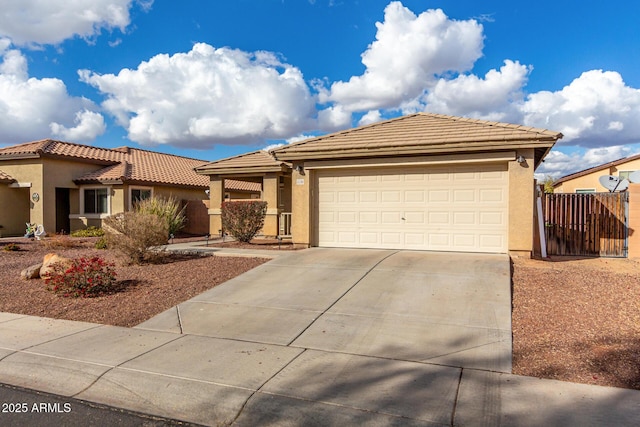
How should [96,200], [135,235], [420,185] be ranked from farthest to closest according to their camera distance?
1. [96,200]
2. [420,185]
3. [135,235]

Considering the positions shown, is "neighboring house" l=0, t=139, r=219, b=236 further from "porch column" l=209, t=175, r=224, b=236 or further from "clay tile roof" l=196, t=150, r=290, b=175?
"clay tile roof" l=196, t=150, r=290, b=175

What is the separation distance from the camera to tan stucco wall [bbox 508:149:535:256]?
1099 centimetres

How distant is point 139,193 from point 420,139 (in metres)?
15.8

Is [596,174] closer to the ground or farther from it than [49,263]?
farther from it

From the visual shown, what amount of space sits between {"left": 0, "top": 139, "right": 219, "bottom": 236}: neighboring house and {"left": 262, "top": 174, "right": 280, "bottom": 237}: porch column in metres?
7.18

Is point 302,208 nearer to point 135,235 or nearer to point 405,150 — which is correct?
point 405,150

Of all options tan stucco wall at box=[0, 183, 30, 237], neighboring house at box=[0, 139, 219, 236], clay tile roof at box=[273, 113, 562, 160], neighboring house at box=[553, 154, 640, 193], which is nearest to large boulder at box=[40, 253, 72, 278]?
clay tile roof at box=[273, 113, 562, 160]

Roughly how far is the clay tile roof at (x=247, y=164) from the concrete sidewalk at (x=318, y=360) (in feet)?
33.6

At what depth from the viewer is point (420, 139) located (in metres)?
12.2

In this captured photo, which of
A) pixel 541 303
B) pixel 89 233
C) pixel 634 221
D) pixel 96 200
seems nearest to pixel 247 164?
pixel 89 233

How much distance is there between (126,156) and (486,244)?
2174cm

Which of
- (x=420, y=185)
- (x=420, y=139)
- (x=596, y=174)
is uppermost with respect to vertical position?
(x=596, y=174)

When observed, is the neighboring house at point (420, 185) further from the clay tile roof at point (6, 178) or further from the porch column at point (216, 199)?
the clay tile roof at point (6, 178)

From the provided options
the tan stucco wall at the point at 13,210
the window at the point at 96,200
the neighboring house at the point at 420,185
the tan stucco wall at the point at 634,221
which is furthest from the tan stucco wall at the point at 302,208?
the tan stucco wall at the point at 13,210
